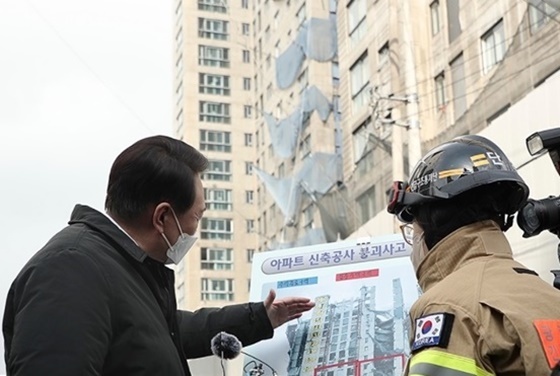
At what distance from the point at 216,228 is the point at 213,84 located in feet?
21.1

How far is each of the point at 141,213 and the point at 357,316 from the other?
3.30ft

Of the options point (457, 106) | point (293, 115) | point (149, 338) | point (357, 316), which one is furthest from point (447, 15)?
point (149, 338)

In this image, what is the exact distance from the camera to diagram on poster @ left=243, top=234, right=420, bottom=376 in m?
2.63

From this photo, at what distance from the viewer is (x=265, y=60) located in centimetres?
2766

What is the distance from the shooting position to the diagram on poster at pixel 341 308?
263 centimetres

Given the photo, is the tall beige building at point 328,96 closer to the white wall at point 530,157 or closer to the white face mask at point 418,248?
the white wall at point 530,157

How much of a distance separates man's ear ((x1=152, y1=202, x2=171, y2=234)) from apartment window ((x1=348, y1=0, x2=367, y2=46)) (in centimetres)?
1537

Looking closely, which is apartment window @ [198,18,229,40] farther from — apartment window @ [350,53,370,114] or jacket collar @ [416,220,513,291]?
jacket collar @ [416,220,513,291]

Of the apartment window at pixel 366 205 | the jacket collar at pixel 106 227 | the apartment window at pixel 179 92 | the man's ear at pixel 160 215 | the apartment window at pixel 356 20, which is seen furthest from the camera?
the apartment window at pixel 179 92

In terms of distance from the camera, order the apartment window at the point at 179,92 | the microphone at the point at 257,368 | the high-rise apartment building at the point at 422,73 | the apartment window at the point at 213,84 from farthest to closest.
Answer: the apartment window at the point at 179,92, the apartment window at the point at 213,84, the high-rise apartment building at the point at 422,73, the microphone at the point at 257,368

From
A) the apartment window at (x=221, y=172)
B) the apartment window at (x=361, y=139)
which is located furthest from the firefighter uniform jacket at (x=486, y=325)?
the apartment window at (x=221, y=172)

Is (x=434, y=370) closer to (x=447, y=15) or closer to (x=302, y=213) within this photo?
(x=447, y=15)

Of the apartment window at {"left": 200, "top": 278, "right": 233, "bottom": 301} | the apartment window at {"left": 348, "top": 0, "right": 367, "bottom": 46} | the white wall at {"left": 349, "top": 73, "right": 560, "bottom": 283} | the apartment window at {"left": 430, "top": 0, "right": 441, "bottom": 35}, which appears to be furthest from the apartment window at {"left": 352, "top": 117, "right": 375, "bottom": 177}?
the apartment window at {"left": 200, "top": 278, "right": 233, "bottom": 301}

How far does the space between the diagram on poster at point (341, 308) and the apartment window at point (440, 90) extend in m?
11.1
